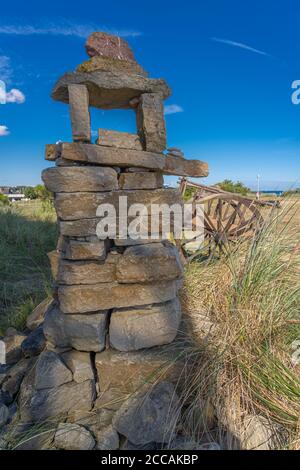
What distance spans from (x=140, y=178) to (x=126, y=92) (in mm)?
649

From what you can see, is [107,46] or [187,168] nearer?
[107,46]

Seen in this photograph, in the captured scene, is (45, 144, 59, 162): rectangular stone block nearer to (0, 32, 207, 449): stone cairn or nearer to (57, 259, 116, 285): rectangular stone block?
(0, 32, 207, 449): stone cairn

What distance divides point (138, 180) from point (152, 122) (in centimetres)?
45

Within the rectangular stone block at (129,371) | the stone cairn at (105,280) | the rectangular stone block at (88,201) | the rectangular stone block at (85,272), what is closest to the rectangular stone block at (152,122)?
the stone cairn at (105,280)

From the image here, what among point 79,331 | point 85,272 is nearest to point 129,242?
point 85,272

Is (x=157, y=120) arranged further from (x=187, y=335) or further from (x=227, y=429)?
(x=227, y=429)

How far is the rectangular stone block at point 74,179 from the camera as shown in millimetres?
1969

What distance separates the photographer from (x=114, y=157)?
81.6 inches

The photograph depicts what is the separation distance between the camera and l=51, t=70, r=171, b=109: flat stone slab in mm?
2016

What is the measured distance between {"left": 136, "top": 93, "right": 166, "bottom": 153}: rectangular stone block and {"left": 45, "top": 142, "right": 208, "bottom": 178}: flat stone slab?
0.08 m

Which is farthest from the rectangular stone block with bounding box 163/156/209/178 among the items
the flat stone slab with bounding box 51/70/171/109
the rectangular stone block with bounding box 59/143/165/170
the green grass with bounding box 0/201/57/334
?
the green grass with bounding box 0/201/57/334

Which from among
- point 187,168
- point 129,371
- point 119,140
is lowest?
point 129,371

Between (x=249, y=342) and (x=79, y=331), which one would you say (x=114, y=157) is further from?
(x=249, y=342)

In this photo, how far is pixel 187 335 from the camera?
225 centimetres
